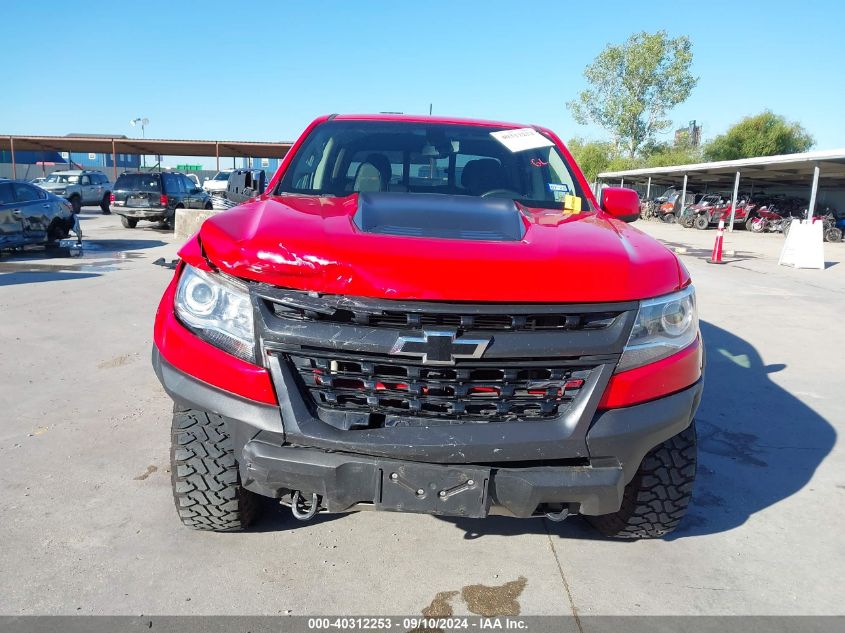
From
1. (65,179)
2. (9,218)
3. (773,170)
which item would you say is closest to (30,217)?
(9,218)

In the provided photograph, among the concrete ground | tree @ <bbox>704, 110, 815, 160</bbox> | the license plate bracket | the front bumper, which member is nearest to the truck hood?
the front bumper

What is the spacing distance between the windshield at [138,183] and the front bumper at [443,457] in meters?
18.7

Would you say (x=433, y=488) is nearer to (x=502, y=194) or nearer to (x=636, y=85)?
(x=502, y=194)

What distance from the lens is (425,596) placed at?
2439 mm

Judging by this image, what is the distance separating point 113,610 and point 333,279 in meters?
1.43

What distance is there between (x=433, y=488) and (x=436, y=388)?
32 centimetres

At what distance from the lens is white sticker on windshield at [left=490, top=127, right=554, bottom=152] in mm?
3736

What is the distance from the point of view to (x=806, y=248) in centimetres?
1460

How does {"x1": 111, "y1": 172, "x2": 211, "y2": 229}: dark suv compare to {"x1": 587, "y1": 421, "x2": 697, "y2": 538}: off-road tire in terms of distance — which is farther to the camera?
{"x1": 111, "y1": 172, "x2": 211, "y2": 229}: dark suv

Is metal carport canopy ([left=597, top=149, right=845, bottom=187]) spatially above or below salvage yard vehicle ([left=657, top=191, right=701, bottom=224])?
above

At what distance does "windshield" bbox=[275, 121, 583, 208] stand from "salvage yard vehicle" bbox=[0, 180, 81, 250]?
10860 millimetres

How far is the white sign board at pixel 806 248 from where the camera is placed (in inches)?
571

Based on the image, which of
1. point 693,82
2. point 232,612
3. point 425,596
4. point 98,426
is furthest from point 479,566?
point 693,82

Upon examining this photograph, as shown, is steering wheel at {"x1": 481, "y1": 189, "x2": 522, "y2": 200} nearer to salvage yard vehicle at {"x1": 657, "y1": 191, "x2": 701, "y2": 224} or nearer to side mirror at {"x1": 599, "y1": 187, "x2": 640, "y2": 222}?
side mirror at {"x1": 599, "y1": 187, "x2": 640, "y2": 222}
